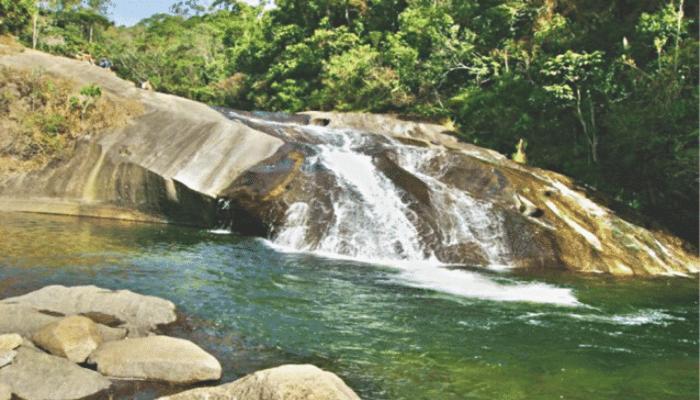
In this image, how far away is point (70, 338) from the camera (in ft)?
22.0

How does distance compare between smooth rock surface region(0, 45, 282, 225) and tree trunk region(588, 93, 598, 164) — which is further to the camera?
tree trunk region(588, 93, 598, 164)

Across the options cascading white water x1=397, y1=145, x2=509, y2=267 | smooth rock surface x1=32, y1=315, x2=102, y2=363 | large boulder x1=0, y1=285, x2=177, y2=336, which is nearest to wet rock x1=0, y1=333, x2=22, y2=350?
smooth rock surface x1=32, y1=315, x2=102, y2=363

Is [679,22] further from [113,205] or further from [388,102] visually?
[113,205]

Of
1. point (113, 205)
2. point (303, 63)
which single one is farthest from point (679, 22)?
point (303, 63)

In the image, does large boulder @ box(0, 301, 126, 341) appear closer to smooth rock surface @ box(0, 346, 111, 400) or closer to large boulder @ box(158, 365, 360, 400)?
smooth rock surface @ box(0, 346, 111, 400)

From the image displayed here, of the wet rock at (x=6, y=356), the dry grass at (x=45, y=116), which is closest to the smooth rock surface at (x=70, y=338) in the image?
the wet rock at (x=6, y=356)

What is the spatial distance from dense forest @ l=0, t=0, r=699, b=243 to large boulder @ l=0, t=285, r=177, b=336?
50.6 ft

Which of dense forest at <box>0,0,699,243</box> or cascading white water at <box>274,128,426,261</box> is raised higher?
dense forest at <box>0,0,699,243</box>

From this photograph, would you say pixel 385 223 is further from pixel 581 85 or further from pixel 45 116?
pixel 45 116

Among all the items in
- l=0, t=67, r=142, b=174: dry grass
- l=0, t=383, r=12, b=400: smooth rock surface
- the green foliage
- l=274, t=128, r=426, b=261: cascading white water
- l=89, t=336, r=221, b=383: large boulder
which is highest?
the green foliage

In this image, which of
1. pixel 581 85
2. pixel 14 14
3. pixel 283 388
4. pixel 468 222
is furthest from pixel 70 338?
pixel 14 14

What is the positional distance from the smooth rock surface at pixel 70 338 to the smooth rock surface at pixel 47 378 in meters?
0.20

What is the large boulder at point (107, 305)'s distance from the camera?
8.11 m

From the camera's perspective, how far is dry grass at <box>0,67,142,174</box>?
20734 mm
